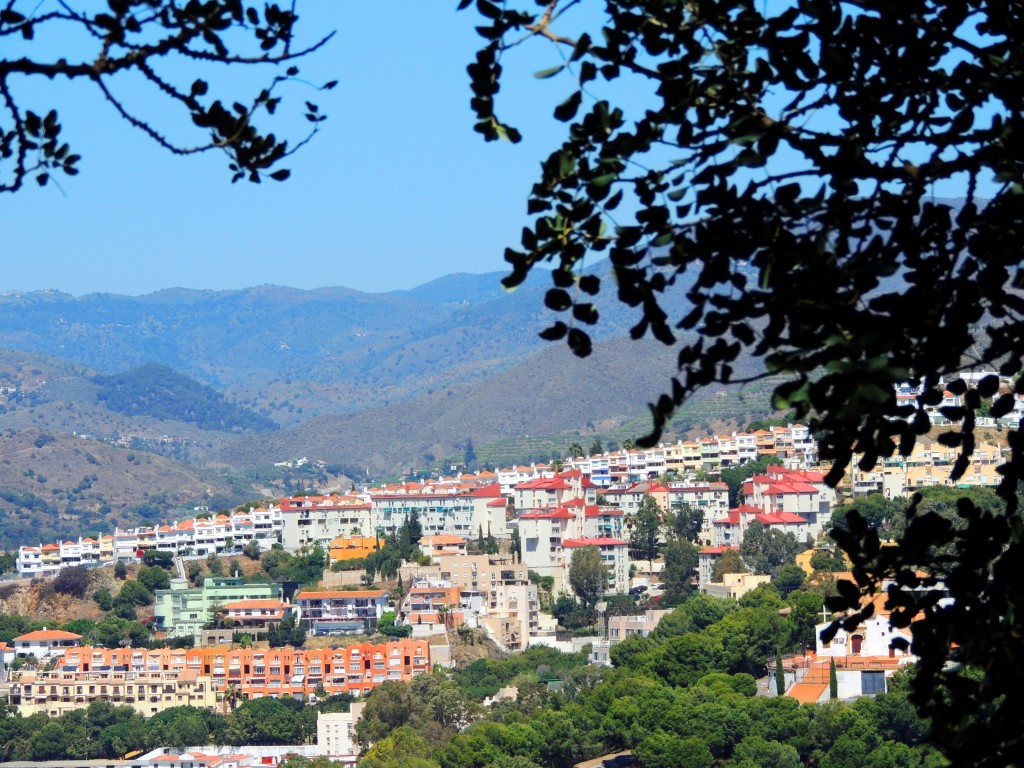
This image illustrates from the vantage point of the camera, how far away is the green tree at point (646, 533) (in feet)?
219

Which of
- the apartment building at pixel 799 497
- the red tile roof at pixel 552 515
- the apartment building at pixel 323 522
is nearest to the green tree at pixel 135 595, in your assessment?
the apartment building at pixel 323 522

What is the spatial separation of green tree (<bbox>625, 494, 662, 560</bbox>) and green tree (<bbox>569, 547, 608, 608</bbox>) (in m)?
3.23

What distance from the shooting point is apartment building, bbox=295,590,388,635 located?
62.4 meters

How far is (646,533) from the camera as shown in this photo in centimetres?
6656

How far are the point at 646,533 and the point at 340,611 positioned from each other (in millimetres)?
10901

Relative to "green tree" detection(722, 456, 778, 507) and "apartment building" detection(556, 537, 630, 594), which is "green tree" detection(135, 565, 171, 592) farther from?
"green tree" detection(722, 456, 778, 507)

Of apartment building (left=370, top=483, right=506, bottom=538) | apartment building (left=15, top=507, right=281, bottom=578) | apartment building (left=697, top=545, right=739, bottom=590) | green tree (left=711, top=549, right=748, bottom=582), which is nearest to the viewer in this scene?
green tree (left=711, top=549, right=748, bottom=582)

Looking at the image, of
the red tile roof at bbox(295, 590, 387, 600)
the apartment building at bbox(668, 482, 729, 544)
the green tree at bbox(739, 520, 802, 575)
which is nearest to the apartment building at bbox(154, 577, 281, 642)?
the red tile roof at bbox(295, 590, 387, 600)

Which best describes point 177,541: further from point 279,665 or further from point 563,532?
point 279,665

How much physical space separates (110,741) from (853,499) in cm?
2542

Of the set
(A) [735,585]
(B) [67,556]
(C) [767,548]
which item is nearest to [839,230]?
(A) [735,585]

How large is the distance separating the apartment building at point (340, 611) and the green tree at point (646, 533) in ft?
30.4

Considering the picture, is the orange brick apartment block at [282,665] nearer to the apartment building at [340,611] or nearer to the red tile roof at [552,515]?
the apartment building at [340,611]

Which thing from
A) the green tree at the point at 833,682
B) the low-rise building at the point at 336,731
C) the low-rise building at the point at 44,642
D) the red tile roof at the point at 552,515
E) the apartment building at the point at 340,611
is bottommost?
the low-rise building at the point at 336,731
